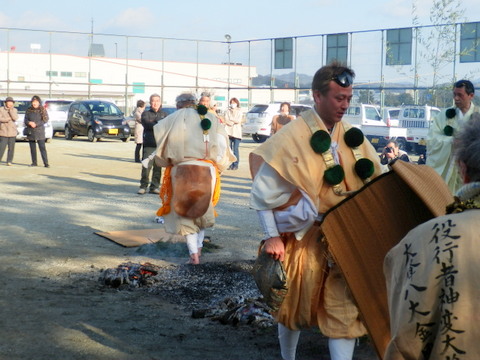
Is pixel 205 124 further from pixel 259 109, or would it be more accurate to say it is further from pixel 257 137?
pixel 257 137

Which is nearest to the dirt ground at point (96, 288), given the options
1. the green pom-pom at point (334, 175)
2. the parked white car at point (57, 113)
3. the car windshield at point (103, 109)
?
the green pom-pom at point (334, 175)

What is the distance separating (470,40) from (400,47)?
4483 mm

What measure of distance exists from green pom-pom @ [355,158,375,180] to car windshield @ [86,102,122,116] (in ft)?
83.7

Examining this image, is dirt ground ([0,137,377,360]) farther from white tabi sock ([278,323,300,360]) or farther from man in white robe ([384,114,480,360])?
man in white robe ([384,114,480,360])

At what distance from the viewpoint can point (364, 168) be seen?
436 centimetres

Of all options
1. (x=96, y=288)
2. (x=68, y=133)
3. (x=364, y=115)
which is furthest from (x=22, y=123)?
(x=96, y=288)

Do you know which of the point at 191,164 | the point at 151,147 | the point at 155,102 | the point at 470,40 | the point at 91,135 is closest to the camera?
the point at 191,164

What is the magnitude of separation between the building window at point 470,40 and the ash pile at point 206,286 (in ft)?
36.8

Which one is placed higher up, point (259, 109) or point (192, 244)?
point (259, 109)

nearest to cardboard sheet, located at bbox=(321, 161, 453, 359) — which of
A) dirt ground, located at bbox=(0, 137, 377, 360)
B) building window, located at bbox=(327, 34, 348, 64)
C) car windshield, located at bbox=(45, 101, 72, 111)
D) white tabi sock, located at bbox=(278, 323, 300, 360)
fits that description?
white tabi sock, located at bbox=(278, 323, 300, 360)

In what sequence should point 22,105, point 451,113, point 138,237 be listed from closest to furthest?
point 451,113
point 138,237
point 22,105

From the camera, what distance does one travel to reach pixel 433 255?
2.30 meters

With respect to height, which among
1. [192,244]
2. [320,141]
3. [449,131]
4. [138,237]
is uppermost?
[449,131]

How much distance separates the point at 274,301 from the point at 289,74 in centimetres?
2616
